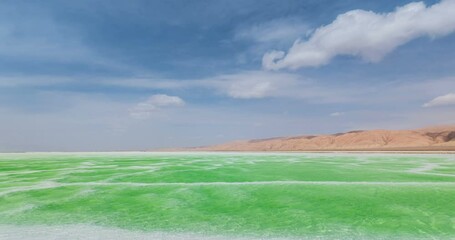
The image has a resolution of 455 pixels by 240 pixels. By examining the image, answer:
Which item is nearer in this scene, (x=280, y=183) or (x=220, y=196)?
(x=220, y=196)

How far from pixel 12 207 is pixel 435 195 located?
44.1ft

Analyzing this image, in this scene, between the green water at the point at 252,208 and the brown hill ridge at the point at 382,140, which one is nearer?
the green water at the point at 252,208

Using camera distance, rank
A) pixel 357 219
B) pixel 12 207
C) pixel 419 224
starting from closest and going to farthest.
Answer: pixel 419 224 < pixel 357 219 < pixel 12 207

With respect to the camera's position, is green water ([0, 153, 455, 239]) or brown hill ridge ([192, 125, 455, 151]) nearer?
green water ([0, 153, 455, 239])

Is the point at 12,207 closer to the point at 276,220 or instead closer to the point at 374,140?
the point at 276,220

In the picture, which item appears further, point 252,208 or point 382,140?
point 382,140

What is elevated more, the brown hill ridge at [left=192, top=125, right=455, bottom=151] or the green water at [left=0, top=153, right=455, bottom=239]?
the brown hill ridge at [left=192, top=125, right=455, bottom=151]

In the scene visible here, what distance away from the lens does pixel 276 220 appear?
30.2 feet

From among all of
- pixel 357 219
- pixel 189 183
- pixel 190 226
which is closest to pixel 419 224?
pixel 357 219

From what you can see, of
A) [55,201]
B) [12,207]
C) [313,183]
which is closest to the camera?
[12,207]

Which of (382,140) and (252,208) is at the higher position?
(382,140)

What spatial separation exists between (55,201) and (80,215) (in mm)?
2550

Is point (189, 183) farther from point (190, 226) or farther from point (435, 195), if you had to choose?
point (435, 195)

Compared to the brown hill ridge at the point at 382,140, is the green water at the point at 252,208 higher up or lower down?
lower down
